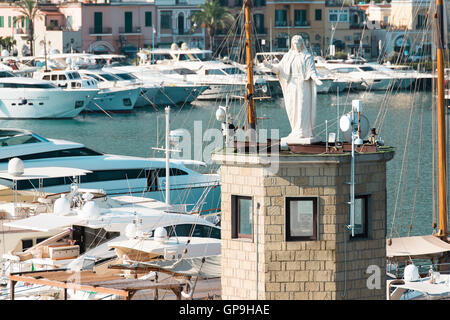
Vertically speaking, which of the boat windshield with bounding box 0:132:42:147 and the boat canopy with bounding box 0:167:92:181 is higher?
the boat windshield with bounding box 0:132:42:147

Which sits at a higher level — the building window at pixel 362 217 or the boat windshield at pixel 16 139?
the building window at pixel 362 217

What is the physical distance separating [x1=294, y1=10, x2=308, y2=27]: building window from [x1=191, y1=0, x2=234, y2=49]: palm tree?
7.32m

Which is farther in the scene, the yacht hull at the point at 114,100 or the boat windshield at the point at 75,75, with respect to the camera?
the yacht hull at the point at 114,100

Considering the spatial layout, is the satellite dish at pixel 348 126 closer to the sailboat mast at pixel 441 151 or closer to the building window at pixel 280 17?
the sailboat mast at pixel 441 151

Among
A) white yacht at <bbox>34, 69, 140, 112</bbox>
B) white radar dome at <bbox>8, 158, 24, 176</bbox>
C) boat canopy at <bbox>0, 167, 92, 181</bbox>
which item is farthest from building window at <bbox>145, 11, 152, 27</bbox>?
white radar dome at <bbox>8, 158, 24, 176</bbox>

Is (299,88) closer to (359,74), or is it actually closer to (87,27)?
(359,74)

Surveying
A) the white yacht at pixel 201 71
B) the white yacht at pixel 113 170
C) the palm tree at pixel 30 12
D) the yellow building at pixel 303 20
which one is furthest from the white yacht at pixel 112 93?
the white yacht at pixel 113 170

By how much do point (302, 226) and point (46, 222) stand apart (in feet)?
34.3

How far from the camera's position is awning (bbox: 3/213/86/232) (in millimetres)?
25797

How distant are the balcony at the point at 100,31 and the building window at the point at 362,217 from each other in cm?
8776

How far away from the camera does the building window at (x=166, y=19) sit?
107125mm

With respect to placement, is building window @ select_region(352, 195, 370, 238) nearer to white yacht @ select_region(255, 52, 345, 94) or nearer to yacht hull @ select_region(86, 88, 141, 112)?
yacht hull @ select_region(86, 88, 141, 112)
